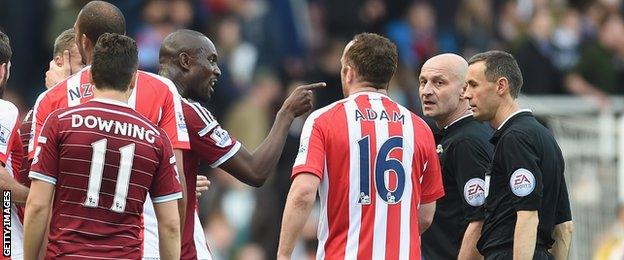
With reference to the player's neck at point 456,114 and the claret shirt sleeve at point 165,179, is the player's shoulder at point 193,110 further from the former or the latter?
the player's neck at point 456,114

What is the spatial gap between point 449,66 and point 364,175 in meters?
1.35

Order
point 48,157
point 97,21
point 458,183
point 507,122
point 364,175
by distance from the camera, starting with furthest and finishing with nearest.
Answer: point 458,183 < point 507,122 < point 364,175 < point 97,21 < point 48,157

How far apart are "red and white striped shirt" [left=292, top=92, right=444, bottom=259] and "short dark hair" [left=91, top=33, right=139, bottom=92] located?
51.5 inches

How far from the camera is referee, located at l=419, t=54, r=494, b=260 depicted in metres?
9.07

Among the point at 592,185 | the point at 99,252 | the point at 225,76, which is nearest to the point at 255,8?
the point at 225,76

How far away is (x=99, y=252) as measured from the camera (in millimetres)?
7391

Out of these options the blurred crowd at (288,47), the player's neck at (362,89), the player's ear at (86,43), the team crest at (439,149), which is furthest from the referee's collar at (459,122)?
the blurred crowd at (288,47)

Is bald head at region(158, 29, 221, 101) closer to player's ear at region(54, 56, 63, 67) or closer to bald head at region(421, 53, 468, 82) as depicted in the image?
player's ear at region(54, 56, 63, 67)

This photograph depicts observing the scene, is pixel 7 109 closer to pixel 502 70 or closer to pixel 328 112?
pixel 328 112

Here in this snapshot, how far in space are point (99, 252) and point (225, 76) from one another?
997 cm

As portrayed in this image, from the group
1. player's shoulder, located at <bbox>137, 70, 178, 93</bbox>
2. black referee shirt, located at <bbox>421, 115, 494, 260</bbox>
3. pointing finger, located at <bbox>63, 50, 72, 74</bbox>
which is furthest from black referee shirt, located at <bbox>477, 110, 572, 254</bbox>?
pointing finger, located at <bbox>63, 50, 72, 74</bbox>

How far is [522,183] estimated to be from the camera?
8.45m

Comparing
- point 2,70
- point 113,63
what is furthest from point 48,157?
point 2,70

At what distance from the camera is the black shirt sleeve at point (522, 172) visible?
844cm
